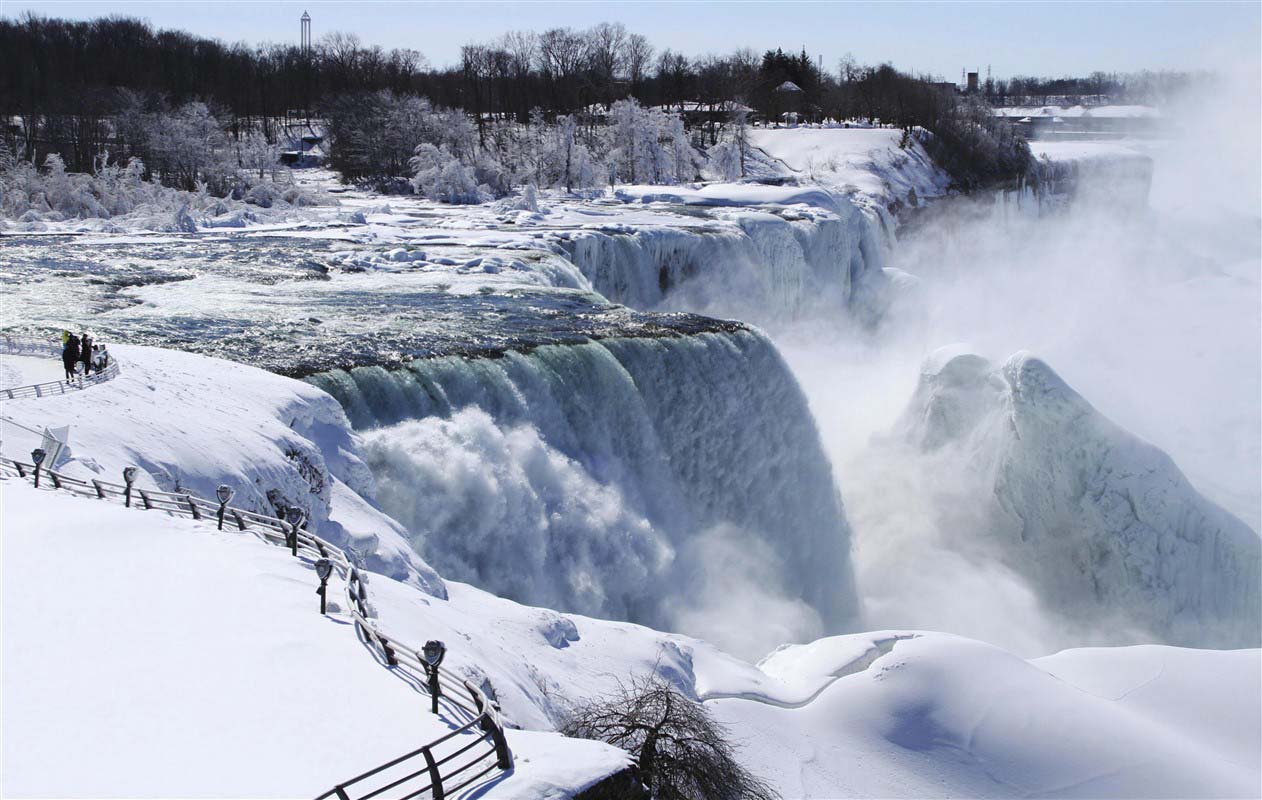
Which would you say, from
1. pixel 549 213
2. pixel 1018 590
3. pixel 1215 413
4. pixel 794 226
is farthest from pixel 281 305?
pixel 1215 413

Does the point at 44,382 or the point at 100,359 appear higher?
the point at 100,359

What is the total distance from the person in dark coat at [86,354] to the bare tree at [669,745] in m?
9.44

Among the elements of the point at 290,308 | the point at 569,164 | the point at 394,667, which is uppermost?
the point at 569,164

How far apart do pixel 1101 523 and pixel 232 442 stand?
17.1 meters

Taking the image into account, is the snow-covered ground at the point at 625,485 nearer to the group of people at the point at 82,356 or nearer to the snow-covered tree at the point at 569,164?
the group of people at the point at 82,356

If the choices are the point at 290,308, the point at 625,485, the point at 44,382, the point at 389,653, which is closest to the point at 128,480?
the point at 389,653

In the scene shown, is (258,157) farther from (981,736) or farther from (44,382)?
(981,736)

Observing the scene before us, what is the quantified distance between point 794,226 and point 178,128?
32446 millimetres

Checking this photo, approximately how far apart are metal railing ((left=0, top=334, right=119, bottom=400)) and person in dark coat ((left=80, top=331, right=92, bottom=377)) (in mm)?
202

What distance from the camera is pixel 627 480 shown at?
19.8m

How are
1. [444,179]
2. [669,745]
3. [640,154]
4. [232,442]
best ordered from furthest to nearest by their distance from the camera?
1. [640,154]
2. [444,179]
3. [232,442]
4. [669,745]

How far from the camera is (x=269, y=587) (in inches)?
355

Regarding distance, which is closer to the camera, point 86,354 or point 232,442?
point 232,442

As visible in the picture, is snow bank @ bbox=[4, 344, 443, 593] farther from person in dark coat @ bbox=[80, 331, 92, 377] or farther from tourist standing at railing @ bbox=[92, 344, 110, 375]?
person in dark coat @ bbox=[80, 331, 92, 377]
